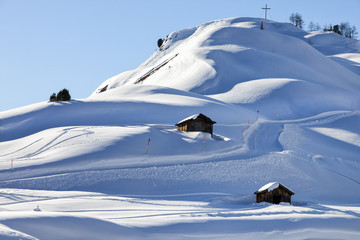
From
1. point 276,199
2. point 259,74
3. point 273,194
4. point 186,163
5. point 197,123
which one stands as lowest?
point 276,199

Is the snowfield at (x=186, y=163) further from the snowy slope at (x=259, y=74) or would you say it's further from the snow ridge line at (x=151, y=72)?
the snow ridge line at (x=151, y=72)

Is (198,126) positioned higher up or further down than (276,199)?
higher up

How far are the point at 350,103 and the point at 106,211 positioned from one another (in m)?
50.8

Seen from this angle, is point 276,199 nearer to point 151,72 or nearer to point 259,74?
point 259,74

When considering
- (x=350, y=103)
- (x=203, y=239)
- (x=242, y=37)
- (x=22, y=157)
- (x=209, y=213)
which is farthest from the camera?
(x=242, y=37)

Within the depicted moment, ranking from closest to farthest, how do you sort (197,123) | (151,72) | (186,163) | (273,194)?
→ (273,194)
(186,163)
(197,123)
(151,72)

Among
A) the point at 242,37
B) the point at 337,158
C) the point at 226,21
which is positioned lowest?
the point at 337,158

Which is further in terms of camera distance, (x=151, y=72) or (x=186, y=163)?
(x=151, y=72)

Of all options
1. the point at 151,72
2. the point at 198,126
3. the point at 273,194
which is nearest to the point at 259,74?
the point at 151,72

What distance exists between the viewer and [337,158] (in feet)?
129

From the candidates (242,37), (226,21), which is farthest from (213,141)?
(226,21)

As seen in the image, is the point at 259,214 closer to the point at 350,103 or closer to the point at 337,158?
the point at 337,158

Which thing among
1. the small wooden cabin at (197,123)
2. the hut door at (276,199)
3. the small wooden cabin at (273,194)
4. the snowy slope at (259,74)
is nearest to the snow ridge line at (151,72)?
the snowy slope at (259,74)

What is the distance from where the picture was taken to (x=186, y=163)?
34.2 meters
